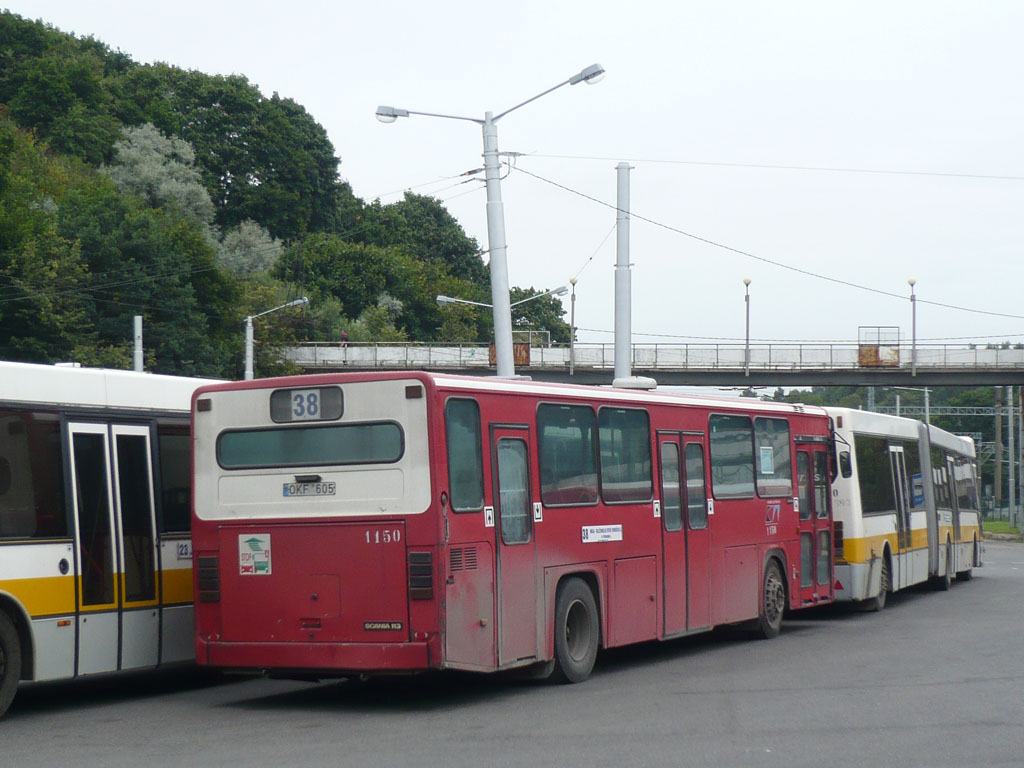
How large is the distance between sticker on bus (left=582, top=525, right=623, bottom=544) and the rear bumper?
284 cm

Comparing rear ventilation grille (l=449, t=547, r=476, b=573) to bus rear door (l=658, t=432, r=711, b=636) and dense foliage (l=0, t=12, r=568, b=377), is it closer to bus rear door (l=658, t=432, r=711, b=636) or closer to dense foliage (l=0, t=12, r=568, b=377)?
bus rear door (l=658, t=432, r=711, b=636)

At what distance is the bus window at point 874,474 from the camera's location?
839 inches

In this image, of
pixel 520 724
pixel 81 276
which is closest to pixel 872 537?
pixel 520 724

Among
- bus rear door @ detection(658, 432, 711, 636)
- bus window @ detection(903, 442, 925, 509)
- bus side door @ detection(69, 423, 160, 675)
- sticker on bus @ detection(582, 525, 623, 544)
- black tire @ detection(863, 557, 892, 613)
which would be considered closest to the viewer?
bus side door @ detection(69, 423, 160, 675)

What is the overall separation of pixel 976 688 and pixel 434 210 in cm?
9974

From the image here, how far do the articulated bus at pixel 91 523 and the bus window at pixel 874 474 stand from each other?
11259 millimetres

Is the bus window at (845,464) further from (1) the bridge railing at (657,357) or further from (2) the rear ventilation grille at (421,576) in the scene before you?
(1) the bridge railing at (657,357)

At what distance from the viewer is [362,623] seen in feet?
38.0

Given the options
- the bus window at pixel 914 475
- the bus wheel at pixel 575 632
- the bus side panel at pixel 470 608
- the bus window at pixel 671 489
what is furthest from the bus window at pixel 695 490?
the bus window at pixel 914 475

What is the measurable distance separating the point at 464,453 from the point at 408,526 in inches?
33.2

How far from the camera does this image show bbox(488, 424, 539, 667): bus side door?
40.1 ft

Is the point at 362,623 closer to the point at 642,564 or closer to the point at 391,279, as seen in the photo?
the point at 642,564

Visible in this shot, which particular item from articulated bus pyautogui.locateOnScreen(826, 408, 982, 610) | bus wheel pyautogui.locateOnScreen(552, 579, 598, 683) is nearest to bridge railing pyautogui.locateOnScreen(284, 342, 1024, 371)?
articulated bus pyautogui.locateOnScreen(826, 408, 982, 610)

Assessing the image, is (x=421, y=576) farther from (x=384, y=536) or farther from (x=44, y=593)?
(x=44, y=593)
